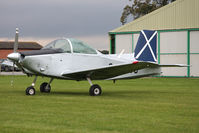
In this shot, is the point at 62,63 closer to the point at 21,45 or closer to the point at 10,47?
the point at 10,47

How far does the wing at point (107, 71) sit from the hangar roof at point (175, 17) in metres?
23.1

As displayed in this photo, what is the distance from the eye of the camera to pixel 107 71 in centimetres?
1372

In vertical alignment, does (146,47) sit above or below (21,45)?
below

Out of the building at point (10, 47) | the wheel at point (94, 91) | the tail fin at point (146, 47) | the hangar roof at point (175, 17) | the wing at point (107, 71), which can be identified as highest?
the hangar roof at point (175, 17)

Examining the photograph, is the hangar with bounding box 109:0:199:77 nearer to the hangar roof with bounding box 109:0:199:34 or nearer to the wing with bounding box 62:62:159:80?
the hangar roof with bounding box 109:0:199:34

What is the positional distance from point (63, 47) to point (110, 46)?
28.2 meters

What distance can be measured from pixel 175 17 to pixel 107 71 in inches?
955

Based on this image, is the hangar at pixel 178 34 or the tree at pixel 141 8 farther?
the tree at pixel 141 8

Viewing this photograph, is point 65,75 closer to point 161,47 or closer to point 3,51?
point 161,47

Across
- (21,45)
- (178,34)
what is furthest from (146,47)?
(21,45)

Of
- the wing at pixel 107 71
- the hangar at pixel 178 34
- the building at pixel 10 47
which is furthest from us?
the building at pixel 10 47

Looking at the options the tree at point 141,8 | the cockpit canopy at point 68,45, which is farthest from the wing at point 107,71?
the tree at point 141,8

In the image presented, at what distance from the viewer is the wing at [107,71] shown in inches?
511

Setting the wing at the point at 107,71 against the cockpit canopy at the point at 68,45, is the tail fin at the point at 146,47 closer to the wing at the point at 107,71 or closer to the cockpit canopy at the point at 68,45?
the wing at the point at 107,71
